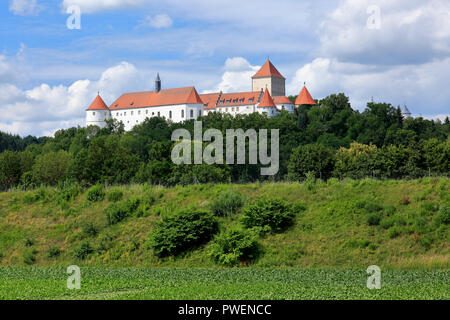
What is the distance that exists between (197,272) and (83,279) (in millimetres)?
4272

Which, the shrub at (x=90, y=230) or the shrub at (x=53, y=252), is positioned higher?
the shrub at (x=90, y=230)

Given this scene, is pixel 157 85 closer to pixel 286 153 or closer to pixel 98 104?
pixel 98 104

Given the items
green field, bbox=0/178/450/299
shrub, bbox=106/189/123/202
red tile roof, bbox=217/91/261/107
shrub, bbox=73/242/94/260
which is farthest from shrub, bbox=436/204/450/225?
red tile roof, bbox=217/91/261/107

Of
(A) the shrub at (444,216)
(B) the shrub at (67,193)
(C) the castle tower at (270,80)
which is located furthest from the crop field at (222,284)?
(C) the castle tower at (270,80)

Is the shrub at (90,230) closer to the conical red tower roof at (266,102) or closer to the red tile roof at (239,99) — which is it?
the conical red tower roof at (266,102)

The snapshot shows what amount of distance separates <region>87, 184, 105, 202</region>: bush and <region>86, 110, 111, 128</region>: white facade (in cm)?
10630

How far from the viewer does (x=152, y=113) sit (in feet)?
445

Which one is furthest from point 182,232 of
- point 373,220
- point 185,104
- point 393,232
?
point 185,104

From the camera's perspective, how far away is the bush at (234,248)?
2516cm

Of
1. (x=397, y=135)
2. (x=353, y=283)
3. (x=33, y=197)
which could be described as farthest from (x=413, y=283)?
(x=397, y=135)

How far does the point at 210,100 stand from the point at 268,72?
19.8 meters

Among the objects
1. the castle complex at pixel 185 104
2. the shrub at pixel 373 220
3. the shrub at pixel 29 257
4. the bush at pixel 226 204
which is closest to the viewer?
the shrub at pixel 373 220

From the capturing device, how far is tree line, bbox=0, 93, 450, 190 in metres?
61.9

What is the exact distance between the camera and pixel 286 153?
84625mm
